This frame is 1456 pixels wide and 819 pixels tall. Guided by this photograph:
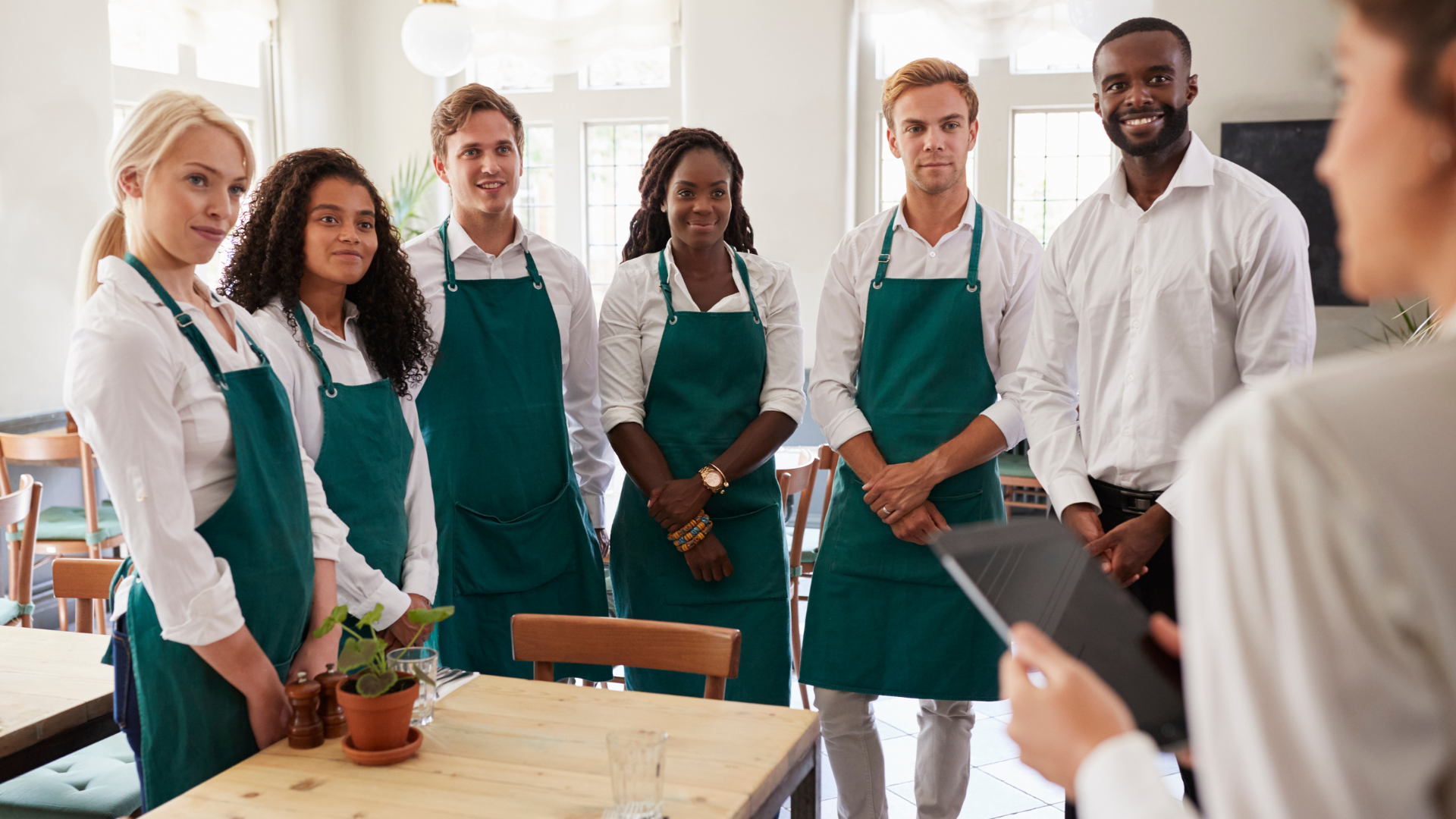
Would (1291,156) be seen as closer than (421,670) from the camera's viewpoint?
No

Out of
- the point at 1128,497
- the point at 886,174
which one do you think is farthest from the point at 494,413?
the point at 886,174

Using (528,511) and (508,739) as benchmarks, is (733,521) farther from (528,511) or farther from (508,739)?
(508,739)

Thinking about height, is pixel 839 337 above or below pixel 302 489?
above

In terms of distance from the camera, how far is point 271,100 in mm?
6633

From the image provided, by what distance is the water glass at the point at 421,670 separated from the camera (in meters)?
1.55

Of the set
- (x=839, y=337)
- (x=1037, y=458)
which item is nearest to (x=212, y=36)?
(x=839, y=337)

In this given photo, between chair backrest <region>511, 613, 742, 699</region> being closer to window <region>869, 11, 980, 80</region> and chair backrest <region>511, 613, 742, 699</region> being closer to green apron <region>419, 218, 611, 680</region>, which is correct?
green apron <region>419, 218, 611, 680</region>

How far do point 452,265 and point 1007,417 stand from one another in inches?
51.6

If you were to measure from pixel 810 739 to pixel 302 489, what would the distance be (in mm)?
918

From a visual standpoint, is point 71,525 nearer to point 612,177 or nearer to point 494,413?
point 494,413

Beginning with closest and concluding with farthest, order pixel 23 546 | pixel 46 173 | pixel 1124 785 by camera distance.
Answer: pixel 1124 785
pixel 23 546
pixel 46 173

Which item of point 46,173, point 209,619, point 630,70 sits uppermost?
point 630,70

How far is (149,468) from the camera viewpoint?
154cm

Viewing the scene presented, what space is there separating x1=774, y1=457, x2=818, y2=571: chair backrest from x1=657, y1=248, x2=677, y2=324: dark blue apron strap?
Result: 3.01 ft
